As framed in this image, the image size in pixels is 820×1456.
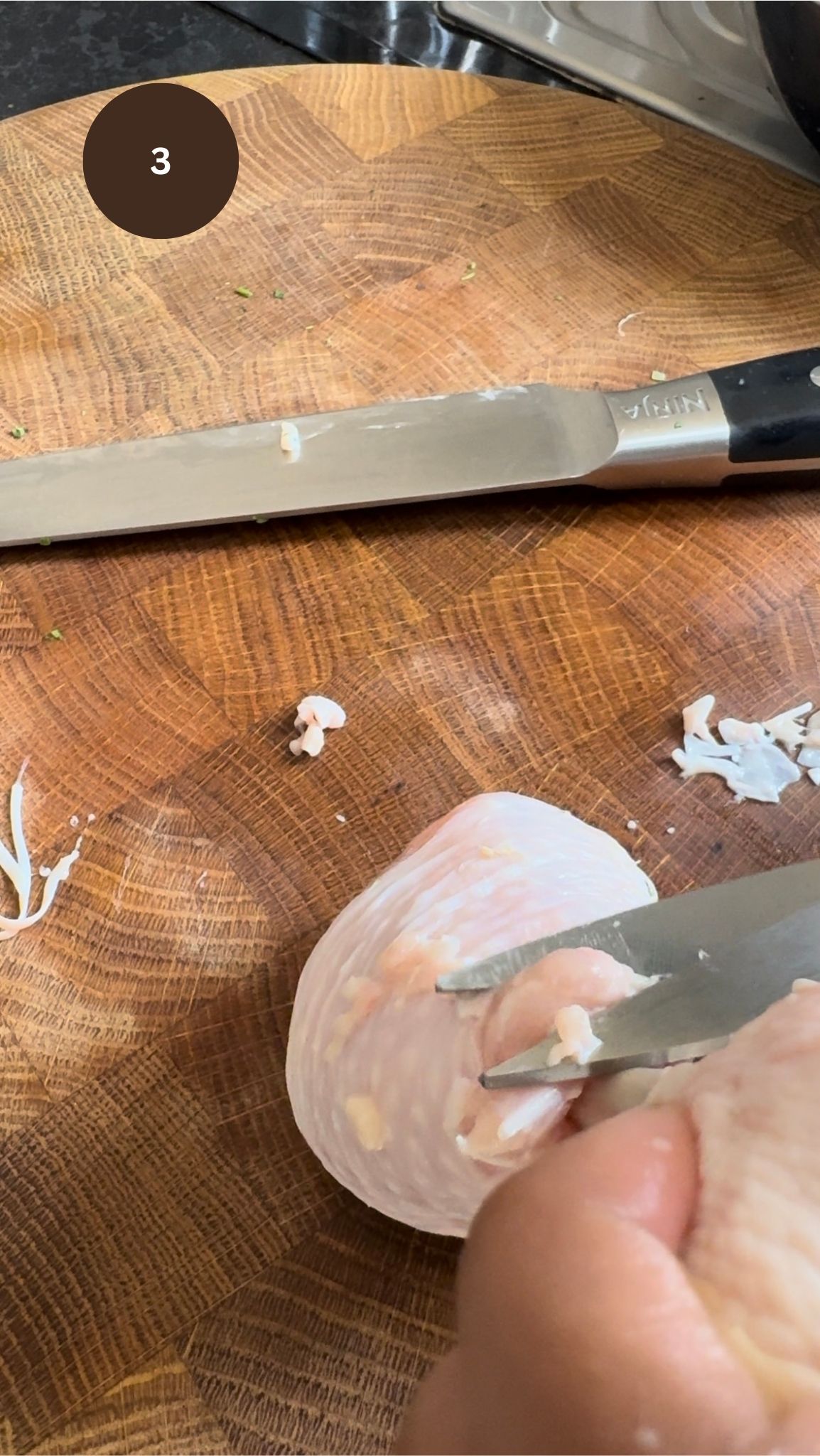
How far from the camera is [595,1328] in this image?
308 millimetres

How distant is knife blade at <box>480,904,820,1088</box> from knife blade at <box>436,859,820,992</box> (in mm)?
35

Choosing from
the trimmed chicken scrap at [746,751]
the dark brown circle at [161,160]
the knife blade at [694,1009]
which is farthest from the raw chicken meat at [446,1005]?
the dark brown circle at [161,160]

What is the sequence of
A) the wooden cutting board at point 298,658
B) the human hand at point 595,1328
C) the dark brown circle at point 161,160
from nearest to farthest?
the human hand at point 595,1328 < the wooden cutting board at point 298,658 < the dark brown circle at point 161,160

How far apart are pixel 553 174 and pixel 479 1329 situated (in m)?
1.17

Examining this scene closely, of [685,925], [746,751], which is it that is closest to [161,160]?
[746,751]

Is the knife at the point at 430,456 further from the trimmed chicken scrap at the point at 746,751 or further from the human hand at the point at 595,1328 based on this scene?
the human hand at the point at 595,1328

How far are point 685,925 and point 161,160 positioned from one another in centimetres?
100

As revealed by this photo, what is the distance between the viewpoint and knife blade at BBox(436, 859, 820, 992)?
599 mm

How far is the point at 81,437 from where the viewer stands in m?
1.02

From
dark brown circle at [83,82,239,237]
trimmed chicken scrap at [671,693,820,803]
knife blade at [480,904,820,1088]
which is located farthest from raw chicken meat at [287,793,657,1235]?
dark brown circle at [83,82,239,237]

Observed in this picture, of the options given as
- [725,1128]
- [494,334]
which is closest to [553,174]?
Answer: [494,334]

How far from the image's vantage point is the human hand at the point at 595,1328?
0.96ft

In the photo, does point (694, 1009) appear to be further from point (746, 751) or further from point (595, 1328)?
point (746, 751)

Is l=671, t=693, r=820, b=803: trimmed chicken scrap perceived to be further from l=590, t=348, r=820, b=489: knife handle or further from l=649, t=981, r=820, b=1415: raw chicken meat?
l=649, t=981, r=820, b=1415: raw chicken meat
